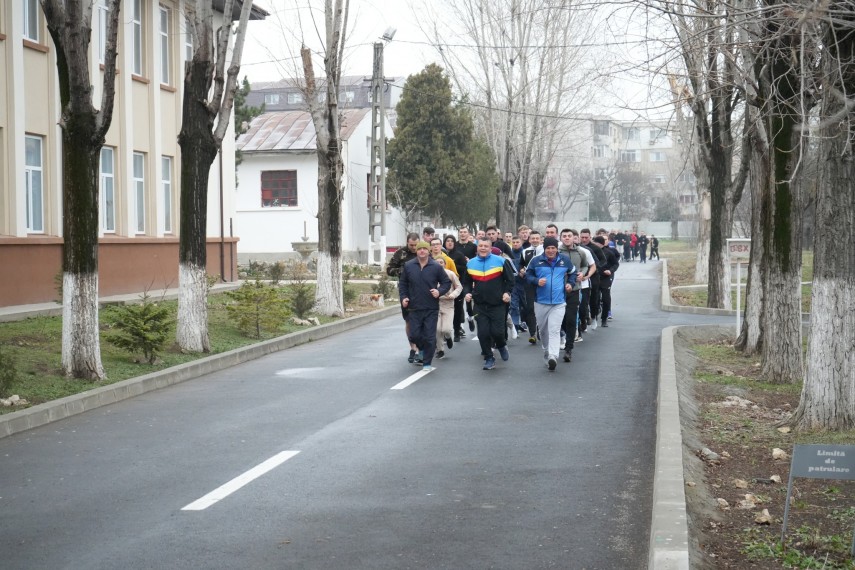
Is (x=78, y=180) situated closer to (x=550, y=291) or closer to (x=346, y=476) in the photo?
(x=550, y=291)

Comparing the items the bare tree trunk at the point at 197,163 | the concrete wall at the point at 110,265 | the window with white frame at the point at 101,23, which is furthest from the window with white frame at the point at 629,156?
the bare tree trunk at the point at 197,163

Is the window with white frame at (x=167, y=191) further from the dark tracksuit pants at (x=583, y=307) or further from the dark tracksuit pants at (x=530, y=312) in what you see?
the dark tracksuit pants at (x=583, y=307)

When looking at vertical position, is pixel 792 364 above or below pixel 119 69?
below

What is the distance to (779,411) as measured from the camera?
1198 centimetres

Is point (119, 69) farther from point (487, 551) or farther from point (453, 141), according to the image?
point (453, 141)

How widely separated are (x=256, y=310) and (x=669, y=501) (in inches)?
529

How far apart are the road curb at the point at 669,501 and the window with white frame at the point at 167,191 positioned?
20038 mm

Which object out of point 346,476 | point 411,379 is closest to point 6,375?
point 411,379

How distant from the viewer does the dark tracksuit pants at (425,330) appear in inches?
601

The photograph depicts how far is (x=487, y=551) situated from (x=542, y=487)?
1741 mm

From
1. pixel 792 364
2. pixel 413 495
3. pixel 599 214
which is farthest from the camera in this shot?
pixel 599 214

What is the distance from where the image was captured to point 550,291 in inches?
607

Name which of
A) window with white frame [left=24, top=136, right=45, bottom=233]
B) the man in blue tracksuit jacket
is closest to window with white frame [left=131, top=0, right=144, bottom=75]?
window with white frame [left=24, top=136, right=45, bottom=233]

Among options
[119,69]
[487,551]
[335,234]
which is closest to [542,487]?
[487,551]
